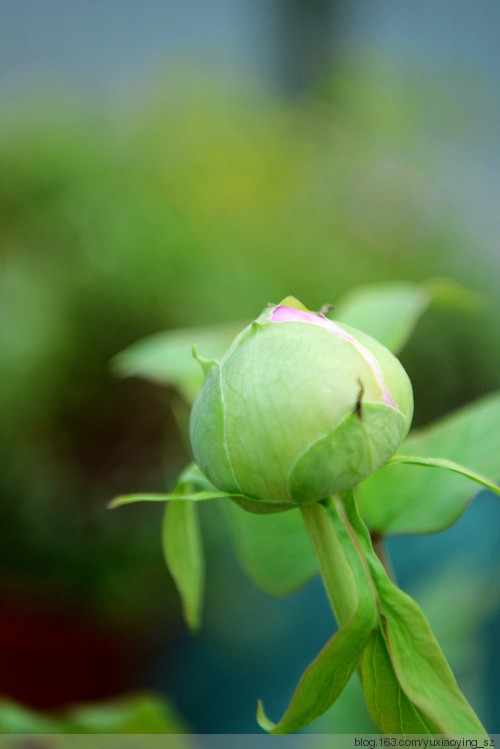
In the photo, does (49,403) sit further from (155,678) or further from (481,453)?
(481,453)

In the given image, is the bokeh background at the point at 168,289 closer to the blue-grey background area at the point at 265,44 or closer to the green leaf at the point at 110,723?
the blue-grey background area at the point at 265,44

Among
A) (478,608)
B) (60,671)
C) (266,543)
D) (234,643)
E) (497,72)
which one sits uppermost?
(497,72)

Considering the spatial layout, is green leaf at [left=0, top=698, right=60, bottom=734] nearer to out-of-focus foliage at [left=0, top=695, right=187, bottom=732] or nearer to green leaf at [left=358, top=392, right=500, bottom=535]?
out-of-focus foliage at [left=0, top=695, right=187, bottom=732]

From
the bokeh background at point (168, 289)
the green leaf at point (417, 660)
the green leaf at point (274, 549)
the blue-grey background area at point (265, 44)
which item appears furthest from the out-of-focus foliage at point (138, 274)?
the green leaf at point (417, 660)

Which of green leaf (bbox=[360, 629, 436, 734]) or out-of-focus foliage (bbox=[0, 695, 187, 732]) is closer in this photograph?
green leaf (bbox=[360, 629, 436, 734])

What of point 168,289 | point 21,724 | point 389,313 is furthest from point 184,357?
point 168,289

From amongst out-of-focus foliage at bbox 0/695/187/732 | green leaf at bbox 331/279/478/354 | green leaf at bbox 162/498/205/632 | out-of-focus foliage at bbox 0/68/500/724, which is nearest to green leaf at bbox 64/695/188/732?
out-of-focus foliage at bbox 0/695/187/732

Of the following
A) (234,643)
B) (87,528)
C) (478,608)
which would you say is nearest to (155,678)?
(234,643)

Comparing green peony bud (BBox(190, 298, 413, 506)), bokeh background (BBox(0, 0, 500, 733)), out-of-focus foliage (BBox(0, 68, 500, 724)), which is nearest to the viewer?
green peony bud (BBox(190, 298, 413, 506))
